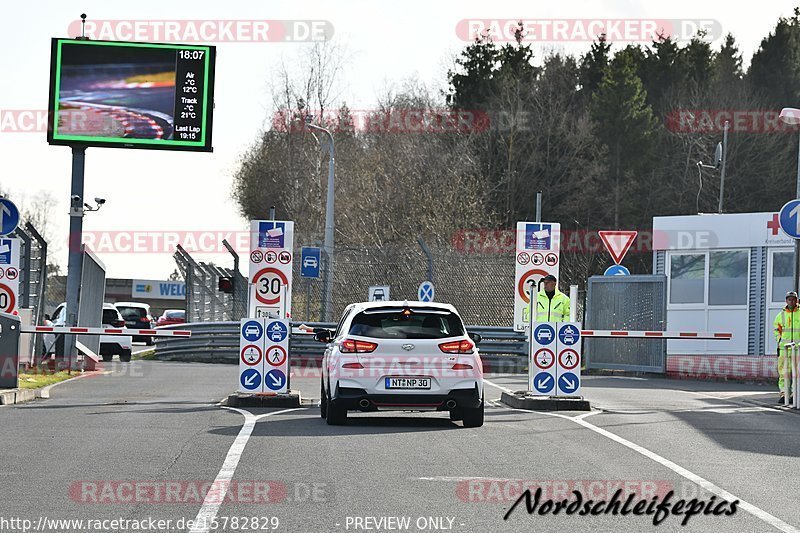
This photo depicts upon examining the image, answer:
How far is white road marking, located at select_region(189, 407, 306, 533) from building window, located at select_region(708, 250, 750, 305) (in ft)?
67.1

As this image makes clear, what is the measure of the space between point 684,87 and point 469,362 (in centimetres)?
6964

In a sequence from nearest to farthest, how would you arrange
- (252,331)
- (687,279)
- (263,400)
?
(263,400), (252,331), (687,279)

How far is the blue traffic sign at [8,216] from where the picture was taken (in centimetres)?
2152

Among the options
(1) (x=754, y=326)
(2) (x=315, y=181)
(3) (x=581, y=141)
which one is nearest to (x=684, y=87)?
(3) (x=581, y=141)

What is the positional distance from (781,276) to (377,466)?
919 inches

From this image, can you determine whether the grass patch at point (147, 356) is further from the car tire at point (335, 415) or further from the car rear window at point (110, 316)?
the car tire at point (335, 415)

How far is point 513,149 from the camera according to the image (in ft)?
225

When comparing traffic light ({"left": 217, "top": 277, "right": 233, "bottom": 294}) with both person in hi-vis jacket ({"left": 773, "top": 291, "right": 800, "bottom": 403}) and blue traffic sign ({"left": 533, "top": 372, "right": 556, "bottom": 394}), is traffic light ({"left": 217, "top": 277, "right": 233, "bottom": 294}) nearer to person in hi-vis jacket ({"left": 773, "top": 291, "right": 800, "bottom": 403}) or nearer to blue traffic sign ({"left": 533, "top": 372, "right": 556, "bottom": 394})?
person in hi-vis jacket ({"left": 773, "top": 291, "right": 800, "bottom": 403})

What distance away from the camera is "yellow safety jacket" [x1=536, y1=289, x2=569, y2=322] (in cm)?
2041

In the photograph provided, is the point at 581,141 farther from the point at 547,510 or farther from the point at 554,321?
the point at 547,510

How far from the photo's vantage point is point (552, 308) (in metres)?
20.5

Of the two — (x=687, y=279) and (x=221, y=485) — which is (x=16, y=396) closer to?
(x=221, y=485)

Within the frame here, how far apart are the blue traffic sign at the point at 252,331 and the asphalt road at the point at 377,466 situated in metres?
1.07

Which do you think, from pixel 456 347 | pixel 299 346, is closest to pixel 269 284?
pixel 456 347
